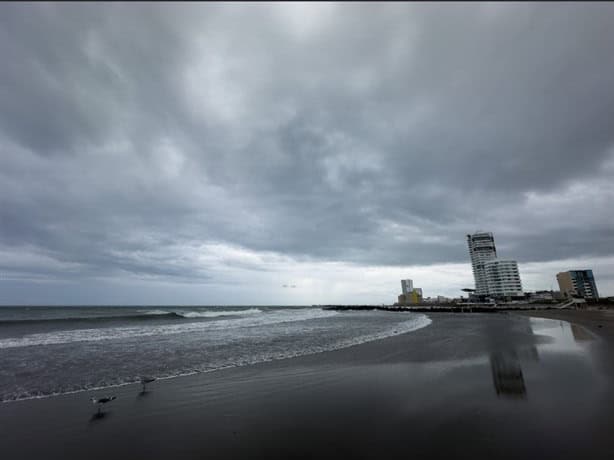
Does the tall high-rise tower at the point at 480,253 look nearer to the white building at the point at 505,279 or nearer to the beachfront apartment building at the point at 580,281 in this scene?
the white building at the point at 505,279

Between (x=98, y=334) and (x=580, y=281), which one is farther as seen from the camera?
(x=580, y=281)

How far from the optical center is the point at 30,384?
9.94m

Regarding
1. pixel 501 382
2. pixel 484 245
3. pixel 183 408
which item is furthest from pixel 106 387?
pixel 484 245

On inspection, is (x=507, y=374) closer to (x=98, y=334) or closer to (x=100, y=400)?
(x=100, y=400)

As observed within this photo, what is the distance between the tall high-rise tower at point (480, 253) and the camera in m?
147

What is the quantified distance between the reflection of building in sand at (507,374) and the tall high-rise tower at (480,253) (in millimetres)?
155499

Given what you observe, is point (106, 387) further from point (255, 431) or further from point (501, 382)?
point (501, 382)

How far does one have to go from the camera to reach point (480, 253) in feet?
500

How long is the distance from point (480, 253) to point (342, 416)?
173732mm

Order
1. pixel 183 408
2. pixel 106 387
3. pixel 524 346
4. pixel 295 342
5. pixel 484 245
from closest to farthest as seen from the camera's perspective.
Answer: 1. pixel 183 408
2. pixel 106 387
3. pixel 524 346
4. pixel 295 342
5. pixel 484 245

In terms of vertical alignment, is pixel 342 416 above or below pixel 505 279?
below

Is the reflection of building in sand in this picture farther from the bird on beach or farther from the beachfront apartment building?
the beachfront apartment building

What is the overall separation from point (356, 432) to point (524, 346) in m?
14.7

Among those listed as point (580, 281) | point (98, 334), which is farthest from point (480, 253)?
point (98, 334)
